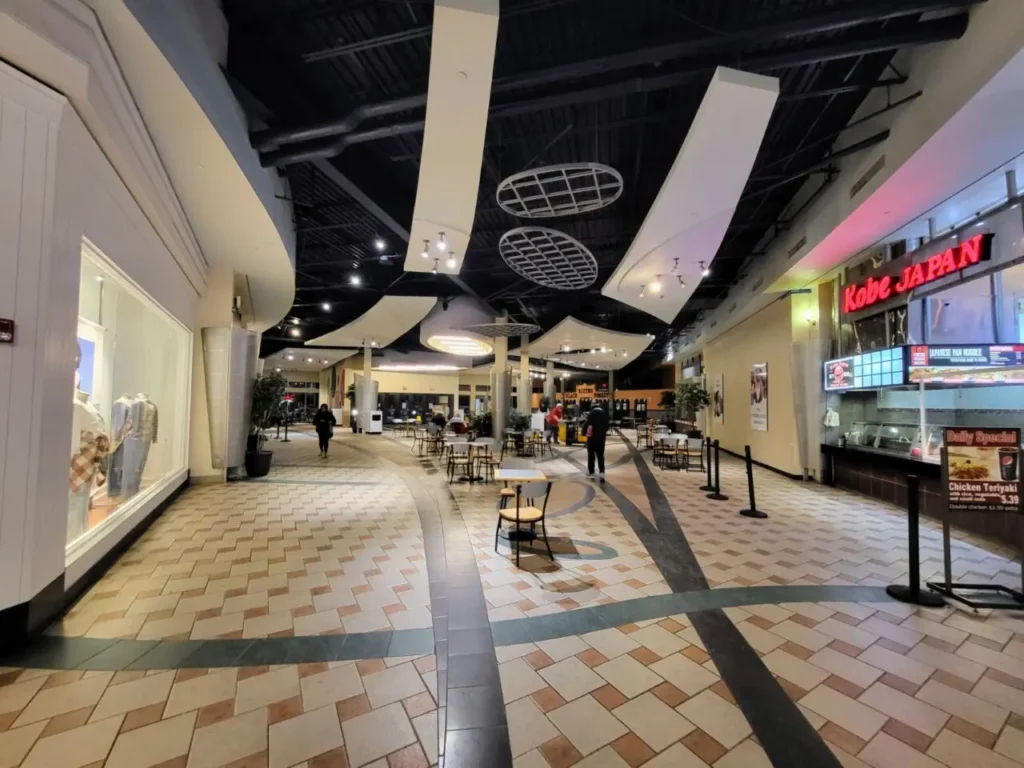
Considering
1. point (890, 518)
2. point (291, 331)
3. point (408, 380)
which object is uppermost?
point (291, 331)

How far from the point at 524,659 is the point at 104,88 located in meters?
4.20

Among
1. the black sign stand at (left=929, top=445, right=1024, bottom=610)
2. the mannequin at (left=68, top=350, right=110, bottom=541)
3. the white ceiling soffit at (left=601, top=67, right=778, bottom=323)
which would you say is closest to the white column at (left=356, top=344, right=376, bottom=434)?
the white ceiling soffit at (left=601, top=67, right=778, bottom=323)

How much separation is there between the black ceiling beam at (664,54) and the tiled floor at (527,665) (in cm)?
391

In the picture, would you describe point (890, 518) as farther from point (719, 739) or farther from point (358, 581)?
point (358, 581)

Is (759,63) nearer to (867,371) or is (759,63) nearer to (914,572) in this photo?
(914,572)

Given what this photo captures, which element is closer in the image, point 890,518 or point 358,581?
point 358,581

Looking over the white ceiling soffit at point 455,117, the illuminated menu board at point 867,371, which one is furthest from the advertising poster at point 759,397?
the white ceiling soffit at point 455,117

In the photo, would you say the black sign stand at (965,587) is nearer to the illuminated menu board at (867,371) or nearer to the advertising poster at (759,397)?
the illuminated menu board at (867,371)

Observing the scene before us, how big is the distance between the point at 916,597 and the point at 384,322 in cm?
1272

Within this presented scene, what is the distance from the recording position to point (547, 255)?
6289mm

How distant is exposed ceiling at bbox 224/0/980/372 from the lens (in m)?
3.22

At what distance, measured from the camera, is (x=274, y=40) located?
3.64 m

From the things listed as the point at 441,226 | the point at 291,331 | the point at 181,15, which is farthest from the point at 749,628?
the point at 291,331

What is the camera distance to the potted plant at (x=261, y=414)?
7.49 m
